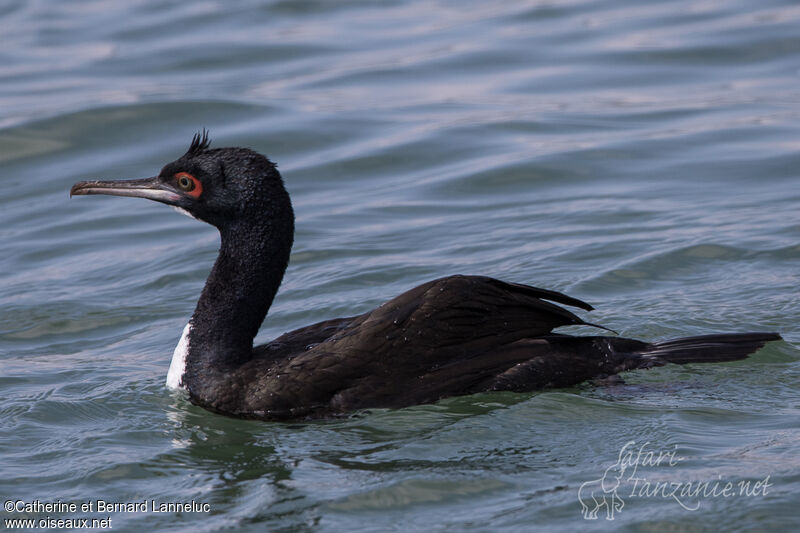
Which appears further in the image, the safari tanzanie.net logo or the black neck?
the black neck

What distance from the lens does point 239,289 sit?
7.03m

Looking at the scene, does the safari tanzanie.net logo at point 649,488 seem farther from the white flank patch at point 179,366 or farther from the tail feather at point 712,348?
the white flank patch at point 179,366

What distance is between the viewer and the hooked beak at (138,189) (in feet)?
23.3

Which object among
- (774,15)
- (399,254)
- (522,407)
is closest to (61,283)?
(399,254)

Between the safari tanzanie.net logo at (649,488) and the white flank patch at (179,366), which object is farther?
the white flank patch at (179,366)

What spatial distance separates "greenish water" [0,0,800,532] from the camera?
587 centimetres

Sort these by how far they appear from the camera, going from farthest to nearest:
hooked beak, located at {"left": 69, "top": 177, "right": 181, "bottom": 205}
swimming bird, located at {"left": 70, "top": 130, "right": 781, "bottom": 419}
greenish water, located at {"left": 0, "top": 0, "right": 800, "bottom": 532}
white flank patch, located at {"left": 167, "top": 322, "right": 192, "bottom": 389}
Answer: hooked beak, located at {"left": 69, "top": 177, "right": 181, "bottom": 205} → white flank patch, located at {"left": 167, "top": 322, "right": 192, "bottom": 389} → swimming bird, located at {"left": 70, "top": 130, "right": 781, "bottom": 419} → greenish water, located at {"left": 0, "top": 0, "right": 800, "bottom": 532}

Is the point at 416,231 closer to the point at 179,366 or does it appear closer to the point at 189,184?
the point at 189,184

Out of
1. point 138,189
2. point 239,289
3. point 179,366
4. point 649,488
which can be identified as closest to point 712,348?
point 649,488

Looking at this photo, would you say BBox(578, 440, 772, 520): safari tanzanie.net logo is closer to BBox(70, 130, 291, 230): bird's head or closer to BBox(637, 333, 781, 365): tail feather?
BBox(637, 333, 781, 365): tail feather

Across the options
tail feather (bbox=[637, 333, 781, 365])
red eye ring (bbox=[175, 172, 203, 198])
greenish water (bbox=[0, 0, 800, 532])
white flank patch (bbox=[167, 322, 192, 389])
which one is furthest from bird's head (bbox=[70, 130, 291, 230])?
tail feather (bbox=[637, 333, 781, 365])

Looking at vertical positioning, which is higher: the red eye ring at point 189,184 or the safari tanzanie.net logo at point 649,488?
the red eye ring at point 189,184

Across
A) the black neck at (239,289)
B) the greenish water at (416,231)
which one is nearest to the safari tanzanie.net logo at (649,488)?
the greenish water at (416,231)

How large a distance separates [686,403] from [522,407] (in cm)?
86
